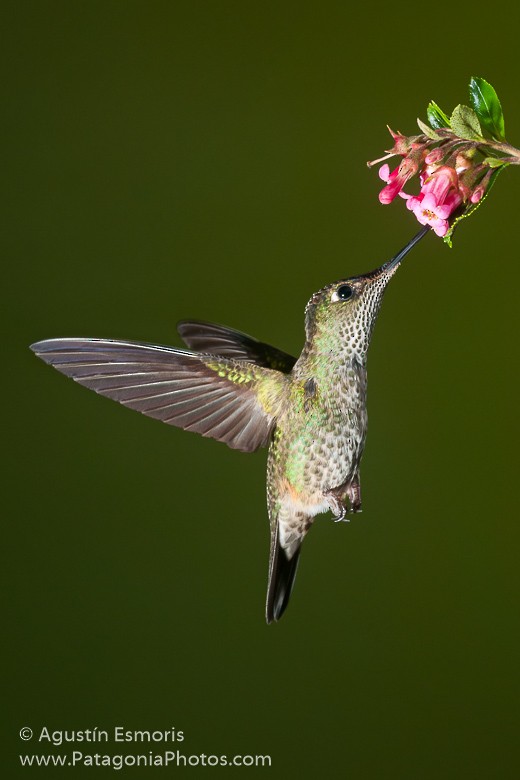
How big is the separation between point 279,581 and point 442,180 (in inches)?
22.7

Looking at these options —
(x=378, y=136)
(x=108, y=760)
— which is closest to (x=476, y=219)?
(x=378, y=136)

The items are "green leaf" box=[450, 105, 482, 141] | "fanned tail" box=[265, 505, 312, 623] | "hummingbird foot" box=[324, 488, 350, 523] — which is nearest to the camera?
"green leaf" box=[450, 105, 482, 141]

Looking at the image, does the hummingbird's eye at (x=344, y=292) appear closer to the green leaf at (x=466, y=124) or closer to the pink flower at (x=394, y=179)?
the pink flower at (x=394, y=179)

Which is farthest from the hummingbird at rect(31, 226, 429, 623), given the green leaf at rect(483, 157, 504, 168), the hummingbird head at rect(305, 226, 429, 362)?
the green leaf at rect(483, 157, 504, 168)

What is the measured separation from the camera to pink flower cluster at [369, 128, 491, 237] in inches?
33.5

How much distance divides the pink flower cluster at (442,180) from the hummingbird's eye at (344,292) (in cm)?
13

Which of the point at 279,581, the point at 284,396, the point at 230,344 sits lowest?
the point at 279,581

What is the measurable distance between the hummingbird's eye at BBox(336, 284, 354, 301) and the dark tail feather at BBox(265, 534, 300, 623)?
0.36 meters

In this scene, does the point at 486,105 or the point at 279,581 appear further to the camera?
the point at 279,581

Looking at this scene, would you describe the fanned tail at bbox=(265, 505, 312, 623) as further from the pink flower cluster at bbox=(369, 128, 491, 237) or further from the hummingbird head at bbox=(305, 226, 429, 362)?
the pink flower cluster at bbox=(369, 128, 491, 237)

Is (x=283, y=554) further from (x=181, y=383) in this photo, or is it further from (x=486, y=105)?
(x=486, y=105)

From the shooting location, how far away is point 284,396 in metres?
1.11

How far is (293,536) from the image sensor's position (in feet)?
3.86

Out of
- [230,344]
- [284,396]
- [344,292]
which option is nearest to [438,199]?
[344,292]
